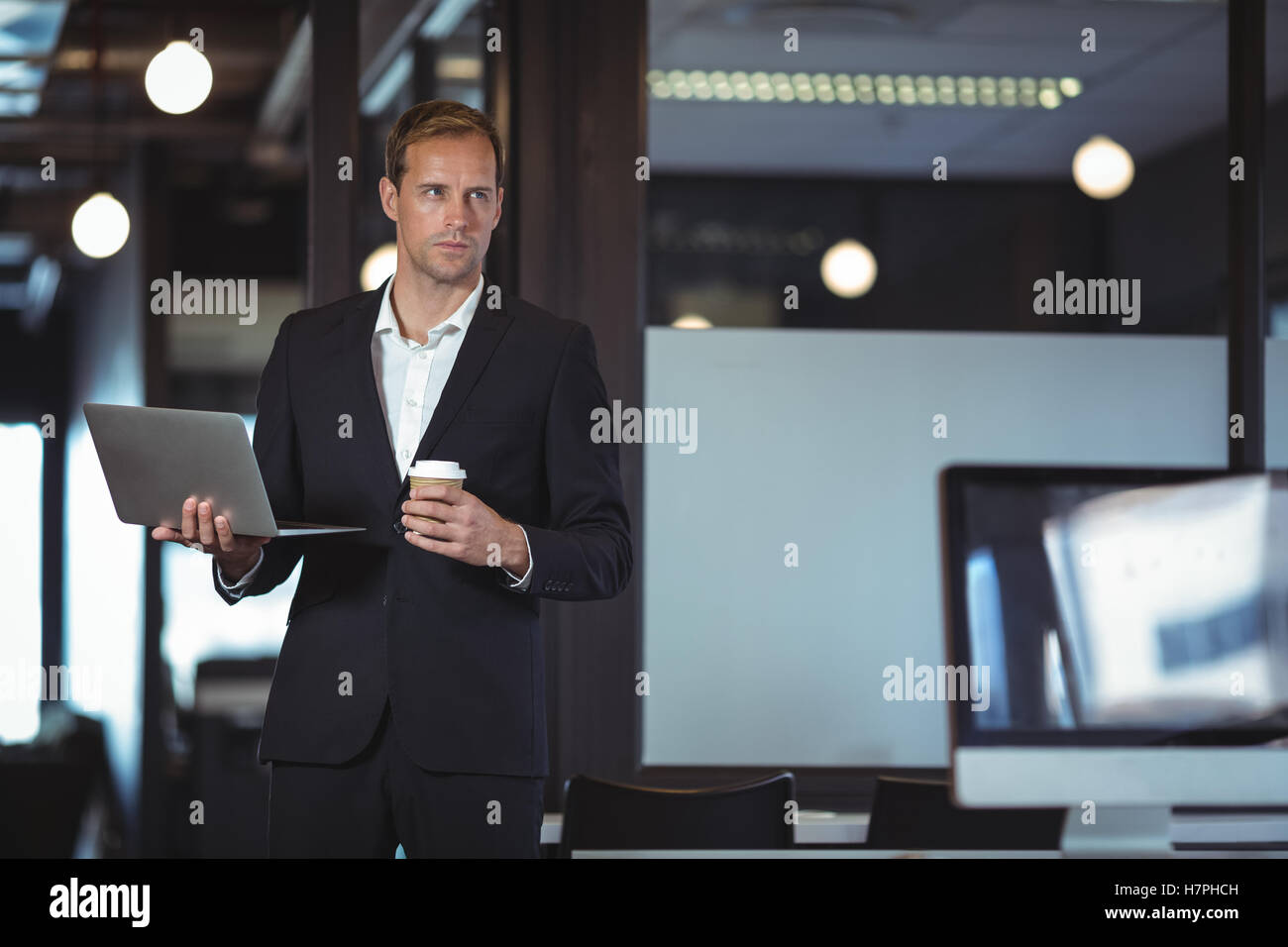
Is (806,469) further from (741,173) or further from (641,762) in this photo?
(741,173)

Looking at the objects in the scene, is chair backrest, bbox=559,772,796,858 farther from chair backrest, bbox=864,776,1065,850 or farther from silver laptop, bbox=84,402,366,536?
silver laptop, bbox=84,402,366,536

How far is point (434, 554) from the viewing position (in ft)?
6.76

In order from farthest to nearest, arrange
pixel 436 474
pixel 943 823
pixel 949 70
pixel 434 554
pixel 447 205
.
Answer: pixel 949 70, pixel 943 823, pixel 447 205, pixel 434 554, pixel 436 474

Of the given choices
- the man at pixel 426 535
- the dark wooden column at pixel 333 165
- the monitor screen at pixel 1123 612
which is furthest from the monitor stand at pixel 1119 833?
the dark wooden column at pixel 333 165

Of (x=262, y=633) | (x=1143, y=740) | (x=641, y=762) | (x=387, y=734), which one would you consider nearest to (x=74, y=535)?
(x=262, y=633)

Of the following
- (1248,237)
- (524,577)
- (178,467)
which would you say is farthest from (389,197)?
(1248,237)

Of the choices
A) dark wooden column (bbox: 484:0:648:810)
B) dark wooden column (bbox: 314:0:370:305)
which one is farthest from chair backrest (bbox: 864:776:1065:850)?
dark wooden column (bbox: 314:0:370:305)

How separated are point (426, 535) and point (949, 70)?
176 inches

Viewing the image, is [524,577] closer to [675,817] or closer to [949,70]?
[675,817]

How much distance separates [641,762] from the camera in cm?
331

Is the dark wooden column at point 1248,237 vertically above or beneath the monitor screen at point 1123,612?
above

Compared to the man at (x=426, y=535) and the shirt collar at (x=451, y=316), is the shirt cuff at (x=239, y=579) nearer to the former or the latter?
the man at (x=426, y=535)

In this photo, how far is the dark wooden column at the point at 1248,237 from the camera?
135 inches

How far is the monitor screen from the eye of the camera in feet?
5.47
